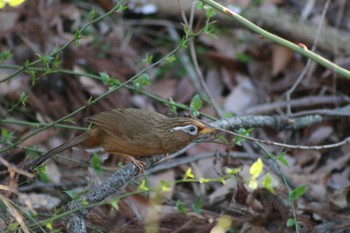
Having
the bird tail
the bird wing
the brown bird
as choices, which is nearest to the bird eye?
the brown bird

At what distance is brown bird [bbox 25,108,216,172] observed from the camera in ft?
14.6

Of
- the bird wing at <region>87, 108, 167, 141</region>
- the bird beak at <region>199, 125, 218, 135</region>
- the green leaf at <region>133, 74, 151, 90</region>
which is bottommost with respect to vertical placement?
the bird wing at <region>87, 108, 167, 141</region>

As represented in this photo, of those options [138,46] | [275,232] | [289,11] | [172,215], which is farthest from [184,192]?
[289,11]

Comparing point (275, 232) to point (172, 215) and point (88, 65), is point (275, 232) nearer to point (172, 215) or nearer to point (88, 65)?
point (172, 215)

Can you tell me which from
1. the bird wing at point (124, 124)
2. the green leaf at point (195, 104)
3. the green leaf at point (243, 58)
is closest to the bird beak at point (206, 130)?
the green leaf at point (195, 104)

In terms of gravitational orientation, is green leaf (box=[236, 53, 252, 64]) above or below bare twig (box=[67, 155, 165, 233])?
below

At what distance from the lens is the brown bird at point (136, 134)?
4.46 metres

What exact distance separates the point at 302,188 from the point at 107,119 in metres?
1.46

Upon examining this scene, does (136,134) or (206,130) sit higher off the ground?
(206,130)

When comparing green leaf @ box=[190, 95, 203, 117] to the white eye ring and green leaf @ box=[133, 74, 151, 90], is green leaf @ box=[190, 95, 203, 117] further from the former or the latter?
green leaf @ box=[133, 74, 151, 90]

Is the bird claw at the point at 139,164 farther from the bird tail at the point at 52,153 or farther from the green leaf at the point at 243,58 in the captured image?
the green leaf at the point at 243,58

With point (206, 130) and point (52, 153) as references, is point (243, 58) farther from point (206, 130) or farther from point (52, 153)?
point (52, 153)

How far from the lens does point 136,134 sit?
461 centimetres

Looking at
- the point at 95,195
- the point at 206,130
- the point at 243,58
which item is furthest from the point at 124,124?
the point at 243,58
